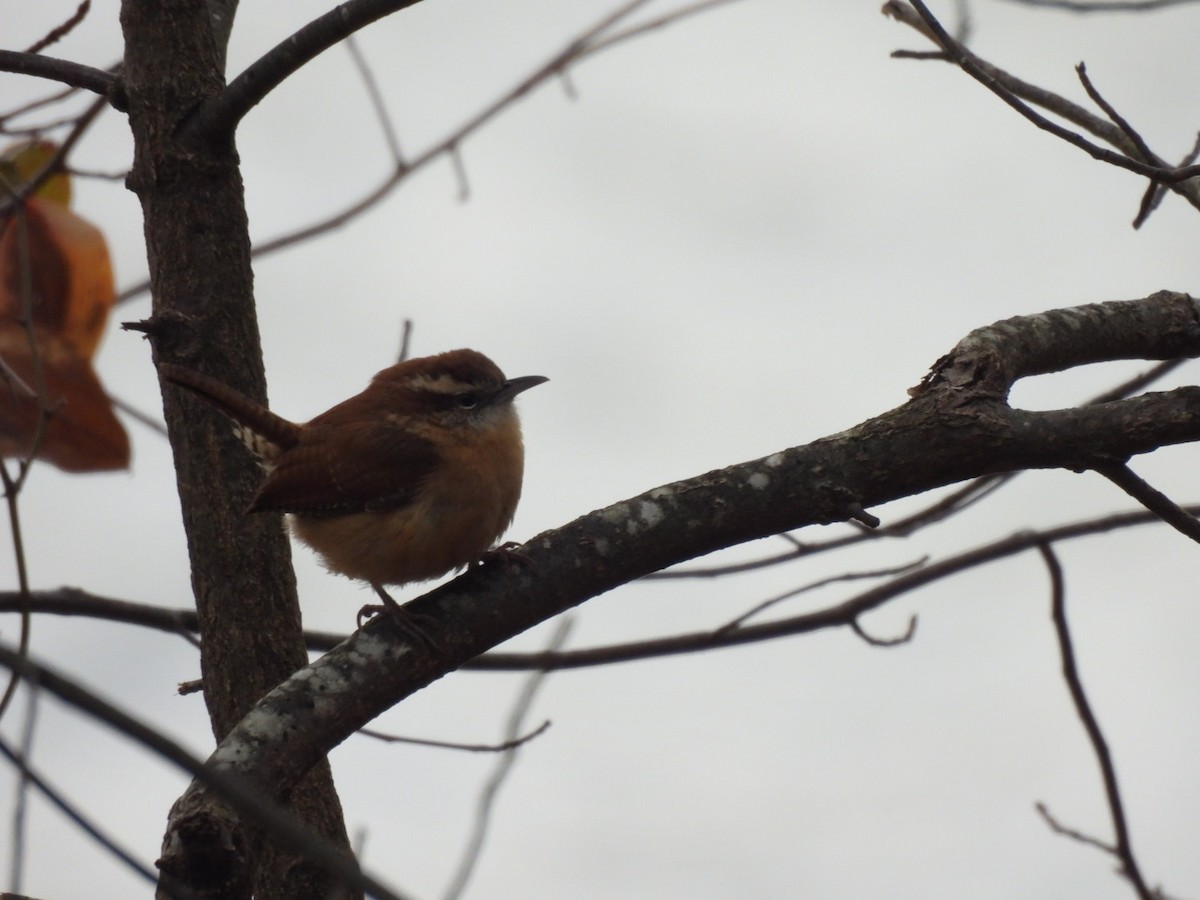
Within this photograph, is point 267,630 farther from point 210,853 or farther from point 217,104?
point 217,104

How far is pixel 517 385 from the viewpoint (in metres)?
4.66

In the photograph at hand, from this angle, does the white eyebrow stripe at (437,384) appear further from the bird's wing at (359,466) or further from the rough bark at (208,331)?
the rough bark at (208,331)

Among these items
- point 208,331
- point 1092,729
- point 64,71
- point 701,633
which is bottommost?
point 1092,729

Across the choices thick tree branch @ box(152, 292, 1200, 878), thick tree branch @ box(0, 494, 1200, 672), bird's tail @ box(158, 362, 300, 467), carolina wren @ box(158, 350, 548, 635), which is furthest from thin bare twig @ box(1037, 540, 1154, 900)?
bird's tail @ box(158, 362, 300, 467)

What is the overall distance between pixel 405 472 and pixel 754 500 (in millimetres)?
1703

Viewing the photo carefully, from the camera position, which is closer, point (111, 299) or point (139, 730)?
point (139, 730)

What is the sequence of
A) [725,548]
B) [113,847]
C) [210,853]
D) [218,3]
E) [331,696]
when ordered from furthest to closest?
[218,3] → [725,548] → [331,696] → [210,853] → [113,847]

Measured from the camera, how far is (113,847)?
107 centimetres

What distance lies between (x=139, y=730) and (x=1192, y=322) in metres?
2.63

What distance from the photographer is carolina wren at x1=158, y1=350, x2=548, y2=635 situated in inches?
157

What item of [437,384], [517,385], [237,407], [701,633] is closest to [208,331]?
[237,407]

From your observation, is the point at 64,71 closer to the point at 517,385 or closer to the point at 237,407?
the point at 237,407

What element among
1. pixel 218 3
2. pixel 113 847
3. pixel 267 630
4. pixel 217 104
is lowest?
pixel 113 847

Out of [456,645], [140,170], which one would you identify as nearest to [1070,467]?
[456,645]
